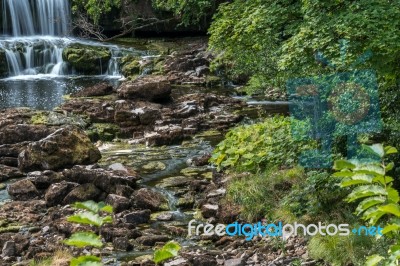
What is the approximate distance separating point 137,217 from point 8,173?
14.2 ft

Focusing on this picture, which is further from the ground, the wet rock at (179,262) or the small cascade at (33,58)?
the small cascade at (33,58)

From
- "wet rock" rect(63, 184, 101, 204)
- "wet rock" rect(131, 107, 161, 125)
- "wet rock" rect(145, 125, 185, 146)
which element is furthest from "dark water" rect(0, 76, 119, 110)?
"wet rock" rect(63, 184, 101, 204)

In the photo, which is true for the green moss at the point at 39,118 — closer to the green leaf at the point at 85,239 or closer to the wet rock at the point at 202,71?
the wet rock at the point at 202,71

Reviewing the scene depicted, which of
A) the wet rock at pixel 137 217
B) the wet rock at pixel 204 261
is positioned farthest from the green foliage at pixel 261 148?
the wet rock at pixel 204 261

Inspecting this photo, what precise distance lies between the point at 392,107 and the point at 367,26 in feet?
5.14

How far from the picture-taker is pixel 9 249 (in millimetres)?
8742

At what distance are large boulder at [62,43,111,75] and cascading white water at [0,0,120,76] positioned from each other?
25 cm

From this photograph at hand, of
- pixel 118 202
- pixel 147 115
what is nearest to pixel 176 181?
pixel 118 202

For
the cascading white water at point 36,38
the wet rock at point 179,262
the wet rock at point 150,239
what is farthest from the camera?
the cascading white water at point 36,38

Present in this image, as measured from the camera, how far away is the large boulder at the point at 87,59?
27109 mm

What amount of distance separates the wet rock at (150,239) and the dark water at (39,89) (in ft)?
38.0

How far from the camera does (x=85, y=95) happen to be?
20.9m

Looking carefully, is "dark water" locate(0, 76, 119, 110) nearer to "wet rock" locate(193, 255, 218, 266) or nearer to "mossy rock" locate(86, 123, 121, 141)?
"mossy rock" locate(86, 123, 121, 141)

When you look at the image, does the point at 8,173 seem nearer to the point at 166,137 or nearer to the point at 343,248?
the point at 166,137
